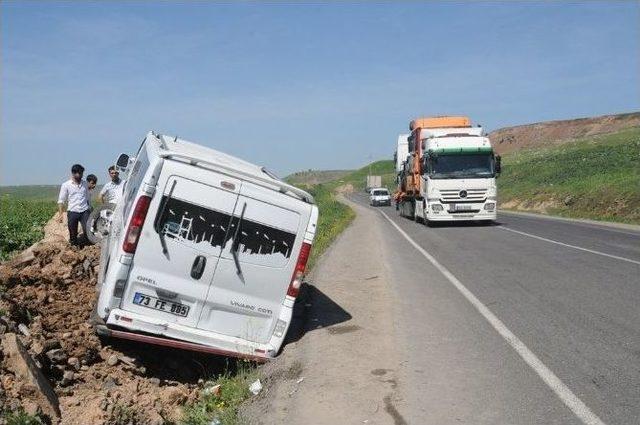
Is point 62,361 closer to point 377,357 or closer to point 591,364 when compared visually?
point 377,357

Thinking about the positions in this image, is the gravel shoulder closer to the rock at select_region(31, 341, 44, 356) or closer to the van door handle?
the van door handle

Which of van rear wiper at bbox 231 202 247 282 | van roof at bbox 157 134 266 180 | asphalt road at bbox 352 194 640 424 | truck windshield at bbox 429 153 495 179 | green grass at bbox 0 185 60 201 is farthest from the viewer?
green grass at bbox 0 185 60 201

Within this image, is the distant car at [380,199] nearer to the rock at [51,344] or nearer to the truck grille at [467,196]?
the truck grille at [467,196]

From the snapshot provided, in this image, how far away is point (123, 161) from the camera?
10977mm

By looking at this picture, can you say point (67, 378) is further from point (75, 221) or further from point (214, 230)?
point (75, 221)

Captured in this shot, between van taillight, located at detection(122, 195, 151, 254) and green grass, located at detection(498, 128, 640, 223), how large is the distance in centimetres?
2707

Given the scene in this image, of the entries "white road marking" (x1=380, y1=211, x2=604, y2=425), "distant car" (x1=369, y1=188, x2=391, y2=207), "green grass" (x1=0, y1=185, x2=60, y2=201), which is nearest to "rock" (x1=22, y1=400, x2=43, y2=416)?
"white road marking" (x1=380, y1=211, x2=604, y2=425)

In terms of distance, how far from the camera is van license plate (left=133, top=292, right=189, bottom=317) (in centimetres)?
631

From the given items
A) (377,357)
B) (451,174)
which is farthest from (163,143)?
(451,174)

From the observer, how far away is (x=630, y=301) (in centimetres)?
876

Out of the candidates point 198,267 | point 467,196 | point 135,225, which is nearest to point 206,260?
point 198,267

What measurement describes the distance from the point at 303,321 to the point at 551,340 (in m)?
3.21

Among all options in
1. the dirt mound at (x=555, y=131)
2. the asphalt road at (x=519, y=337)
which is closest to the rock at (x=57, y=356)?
the asphalt road at (x=519, y=337)

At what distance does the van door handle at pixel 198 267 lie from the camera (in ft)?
21.0
